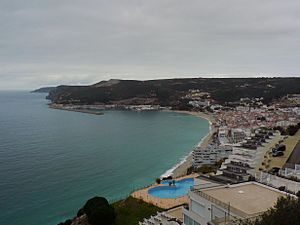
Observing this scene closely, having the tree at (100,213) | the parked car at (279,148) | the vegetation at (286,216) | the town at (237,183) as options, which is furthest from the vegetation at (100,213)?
the parked car at (279,148)

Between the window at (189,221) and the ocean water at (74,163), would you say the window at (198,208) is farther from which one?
the ocean water at (74,163)

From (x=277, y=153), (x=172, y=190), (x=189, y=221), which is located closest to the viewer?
(x=189, y=221)

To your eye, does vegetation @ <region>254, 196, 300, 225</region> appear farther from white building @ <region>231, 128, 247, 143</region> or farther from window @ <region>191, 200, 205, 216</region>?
white building @ <region>231, 128, 247, 143</region>

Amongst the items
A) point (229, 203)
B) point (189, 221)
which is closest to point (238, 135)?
point (189, 221)

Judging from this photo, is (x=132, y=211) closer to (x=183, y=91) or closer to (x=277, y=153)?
(x=277, y=153)

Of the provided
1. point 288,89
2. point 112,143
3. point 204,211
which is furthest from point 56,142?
point 288,89

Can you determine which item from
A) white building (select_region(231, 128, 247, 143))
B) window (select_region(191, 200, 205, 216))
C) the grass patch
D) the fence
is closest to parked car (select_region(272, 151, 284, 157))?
the fence

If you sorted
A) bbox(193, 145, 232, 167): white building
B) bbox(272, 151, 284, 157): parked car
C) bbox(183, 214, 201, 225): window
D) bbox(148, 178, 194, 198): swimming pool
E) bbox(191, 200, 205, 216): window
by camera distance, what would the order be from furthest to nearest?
bbox(193, 145, 232, 167): white building < bbox(272, 151, 284, 157): parked car < bbox(148, 178, 194, 198): swimming pool < bbox(183, 214, 201, 225): window < bbox(191, 200, 205, 216): window

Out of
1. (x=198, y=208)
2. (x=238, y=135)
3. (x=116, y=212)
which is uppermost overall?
(x=198, y=208)
